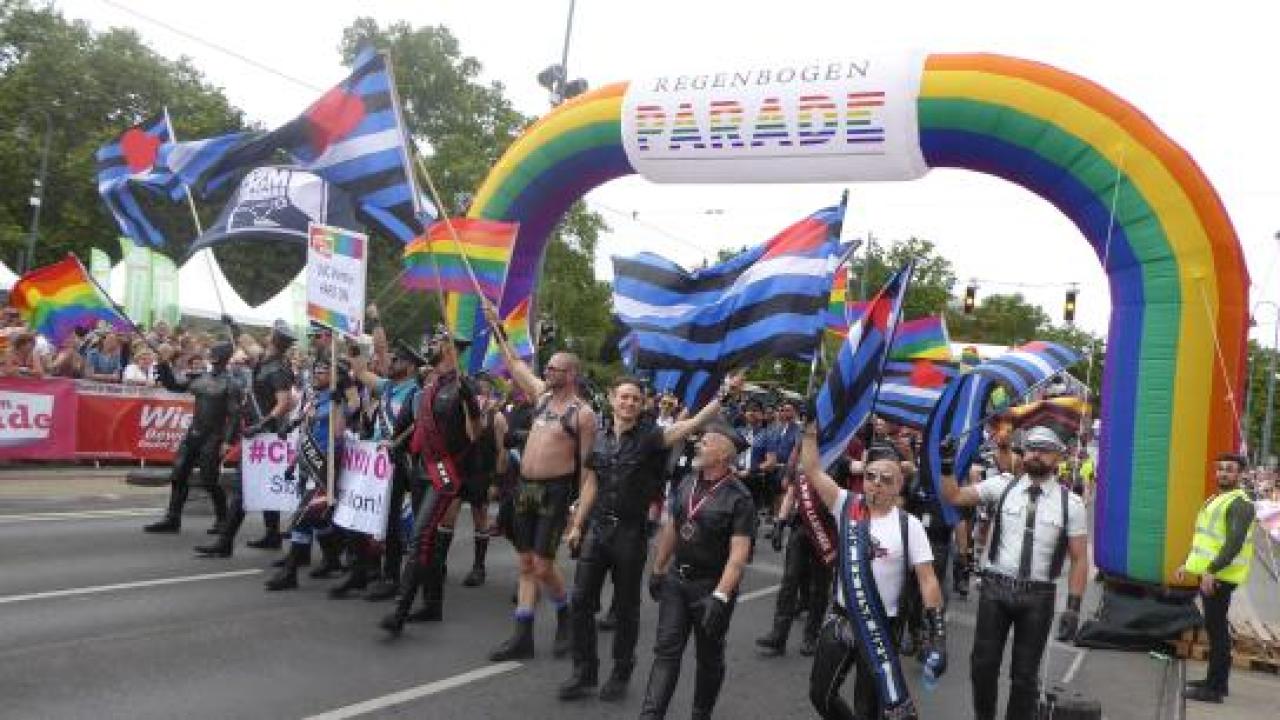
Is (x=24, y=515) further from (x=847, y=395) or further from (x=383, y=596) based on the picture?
(x=847, y=395)

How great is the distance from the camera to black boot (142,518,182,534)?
9.77 m

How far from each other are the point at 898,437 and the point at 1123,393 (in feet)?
6.77

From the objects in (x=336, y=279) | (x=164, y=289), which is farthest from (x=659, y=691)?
(x=164, y=289)

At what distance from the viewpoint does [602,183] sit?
1373cm

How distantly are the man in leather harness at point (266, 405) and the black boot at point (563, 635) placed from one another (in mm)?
3370

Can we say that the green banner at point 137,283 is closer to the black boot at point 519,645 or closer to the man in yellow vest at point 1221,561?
the black boot at point 519,645

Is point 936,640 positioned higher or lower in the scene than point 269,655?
higher

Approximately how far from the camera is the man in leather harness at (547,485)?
643 cm

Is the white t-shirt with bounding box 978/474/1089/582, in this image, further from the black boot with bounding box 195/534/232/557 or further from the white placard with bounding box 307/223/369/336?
the black boot with bounding box 195/534/232/557

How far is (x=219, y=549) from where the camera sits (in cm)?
880

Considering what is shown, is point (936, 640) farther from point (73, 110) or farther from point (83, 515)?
point (73, 110)

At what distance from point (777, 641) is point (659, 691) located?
2.81m

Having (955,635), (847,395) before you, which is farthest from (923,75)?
(847,395)

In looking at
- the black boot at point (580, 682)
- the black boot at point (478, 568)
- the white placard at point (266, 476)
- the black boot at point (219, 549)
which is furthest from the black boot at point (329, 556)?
the black boot at point (580, 682)
